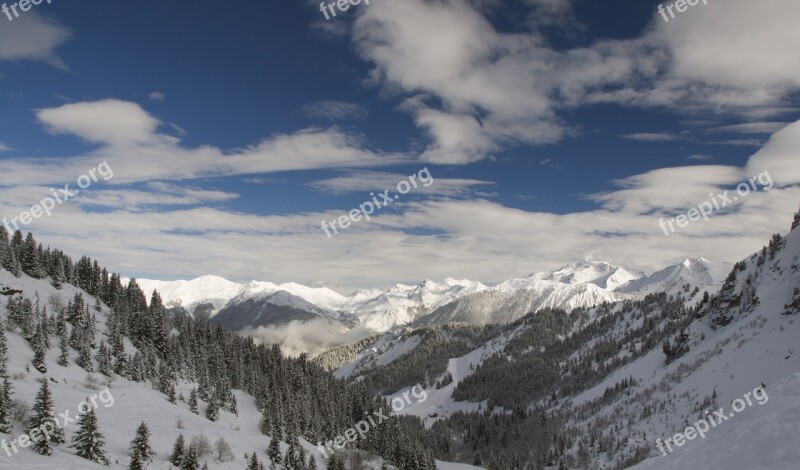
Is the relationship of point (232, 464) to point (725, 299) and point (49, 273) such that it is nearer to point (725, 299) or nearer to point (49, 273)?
point (49, 273)

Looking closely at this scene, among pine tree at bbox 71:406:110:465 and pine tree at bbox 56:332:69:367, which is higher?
pine tree at bbox 56:332:69:367

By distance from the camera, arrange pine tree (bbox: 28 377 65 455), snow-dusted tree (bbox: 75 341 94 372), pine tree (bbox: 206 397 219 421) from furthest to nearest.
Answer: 1. pine tree (bbox: 206 397 219 421)
2. snow-dusted tree (bbox: 75 341 94 372)
3. pine tree (bbox: 28 377 65 455)

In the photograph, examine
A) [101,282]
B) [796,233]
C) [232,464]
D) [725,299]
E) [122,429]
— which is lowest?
[232,464]

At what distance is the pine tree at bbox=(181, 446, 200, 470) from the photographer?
144 feet

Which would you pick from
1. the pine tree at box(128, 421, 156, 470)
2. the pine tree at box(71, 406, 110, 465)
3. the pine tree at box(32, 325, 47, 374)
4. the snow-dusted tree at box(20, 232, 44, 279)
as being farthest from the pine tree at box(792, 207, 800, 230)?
the snow-dusted tree at box(20, 232, 44, 279)

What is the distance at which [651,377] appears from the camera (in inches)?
4186

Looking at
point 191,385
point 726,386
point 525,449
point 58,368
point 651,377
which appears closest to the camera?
point 58,368

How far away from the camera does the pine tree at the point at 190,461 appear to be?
43.9 metres

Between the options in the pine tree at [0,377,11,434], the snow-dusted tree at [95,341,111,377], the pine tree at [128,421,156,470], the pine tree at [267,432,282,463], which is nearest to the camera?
the pine tree at [0,377,11,434]

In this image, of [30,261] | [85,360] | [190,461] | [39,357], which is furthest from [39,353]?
[30,261]

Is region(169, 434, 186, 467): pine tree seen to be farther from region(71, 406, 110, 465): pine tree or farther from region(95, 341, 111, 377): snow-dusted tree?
region(95, 341, 111, 377): snow-dusted tree

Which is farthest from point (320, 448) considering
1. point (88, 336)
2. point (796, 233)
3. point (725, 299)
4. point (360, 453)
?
point (796, 233)

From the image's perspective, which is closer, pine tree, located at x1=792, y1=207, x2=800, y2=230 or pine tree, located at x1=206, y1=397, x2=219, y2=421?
pine tree, located at x1=206, y1=397, x2=219, y2=421

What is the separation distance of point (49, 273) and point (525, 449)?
12543cm
